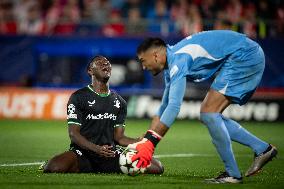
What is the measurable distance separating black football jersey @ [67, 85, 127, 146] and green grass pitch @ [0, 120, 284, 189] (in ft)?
2.02

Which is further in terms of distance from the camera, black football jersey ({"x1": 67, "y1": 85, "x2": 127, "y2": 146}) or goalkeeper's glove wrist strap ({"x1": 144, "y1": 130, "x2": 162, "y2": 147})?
black football jersey ({"x1": 67, "y1": 85, "x2": 127, "y2": 146})

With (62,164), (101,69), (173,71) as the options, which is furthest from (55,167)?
(173,71)

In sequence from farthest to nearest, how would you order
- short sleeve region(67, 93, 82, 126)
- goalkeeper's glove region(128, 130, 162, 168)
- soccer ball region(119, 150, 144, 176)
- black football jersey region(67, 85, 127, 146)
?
black football jersey region(67, 85, 127, 146) → short sleeve region(67, 93, 82, 126) → soccer ball region(119, 150, 144, 176) → goalkeeper's glove region(128, 130, 162, 168)

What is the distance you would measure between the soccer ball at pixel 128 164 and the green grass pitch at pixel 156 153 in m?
0.11

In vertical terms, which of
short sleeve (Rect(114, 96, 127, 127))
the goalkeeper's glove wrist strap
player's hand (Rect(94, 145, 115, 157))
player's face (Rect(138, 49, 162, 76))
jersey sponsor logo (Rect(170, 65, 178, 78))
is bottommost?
player's hand (Rect(94, 145, 115, 157))

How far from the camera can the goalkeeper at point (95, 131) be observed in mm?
Answer: 9578

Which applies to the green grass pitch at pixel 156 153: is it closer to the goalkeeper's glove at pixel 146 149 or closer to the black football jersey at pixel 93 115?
the goalkeeper's glove at pixel 146 149

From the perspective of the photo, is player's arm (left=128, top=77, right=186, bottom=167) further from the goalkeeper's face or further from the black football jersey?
the black football jersey

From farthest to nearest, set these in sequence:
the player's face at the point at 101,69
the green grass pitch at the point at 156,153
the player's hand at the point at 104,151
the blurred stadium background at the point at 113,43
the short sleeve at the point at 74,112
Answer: the blurred stadium background at the point at 113,43 < the player's face at the point at 101,69 < the short sleeve at the point at 74,112 < the player's hand at the point at 104,151 < the green grass pitch at the point at 156,153

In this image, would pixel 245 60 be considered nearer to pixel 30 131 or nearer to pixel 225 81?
pixel 225 81

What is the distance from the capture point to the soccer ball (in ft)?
31.3

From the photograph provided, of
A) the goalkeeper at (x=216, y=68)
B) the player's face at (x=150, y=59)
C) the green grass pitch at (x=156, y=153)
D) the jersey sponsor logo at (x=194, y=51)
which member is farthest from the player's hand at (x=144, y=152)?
the jersey sponsor logo at (x=194, y=51)

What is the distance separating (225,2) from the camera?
890 inches

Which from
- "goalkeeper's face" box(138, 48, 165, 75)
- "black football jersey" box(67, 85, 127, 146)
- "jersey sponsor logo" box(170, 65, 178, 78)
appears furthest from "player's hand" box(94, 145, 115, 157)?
"jersey sponsor logo" box(170, 65, 178, 78)
